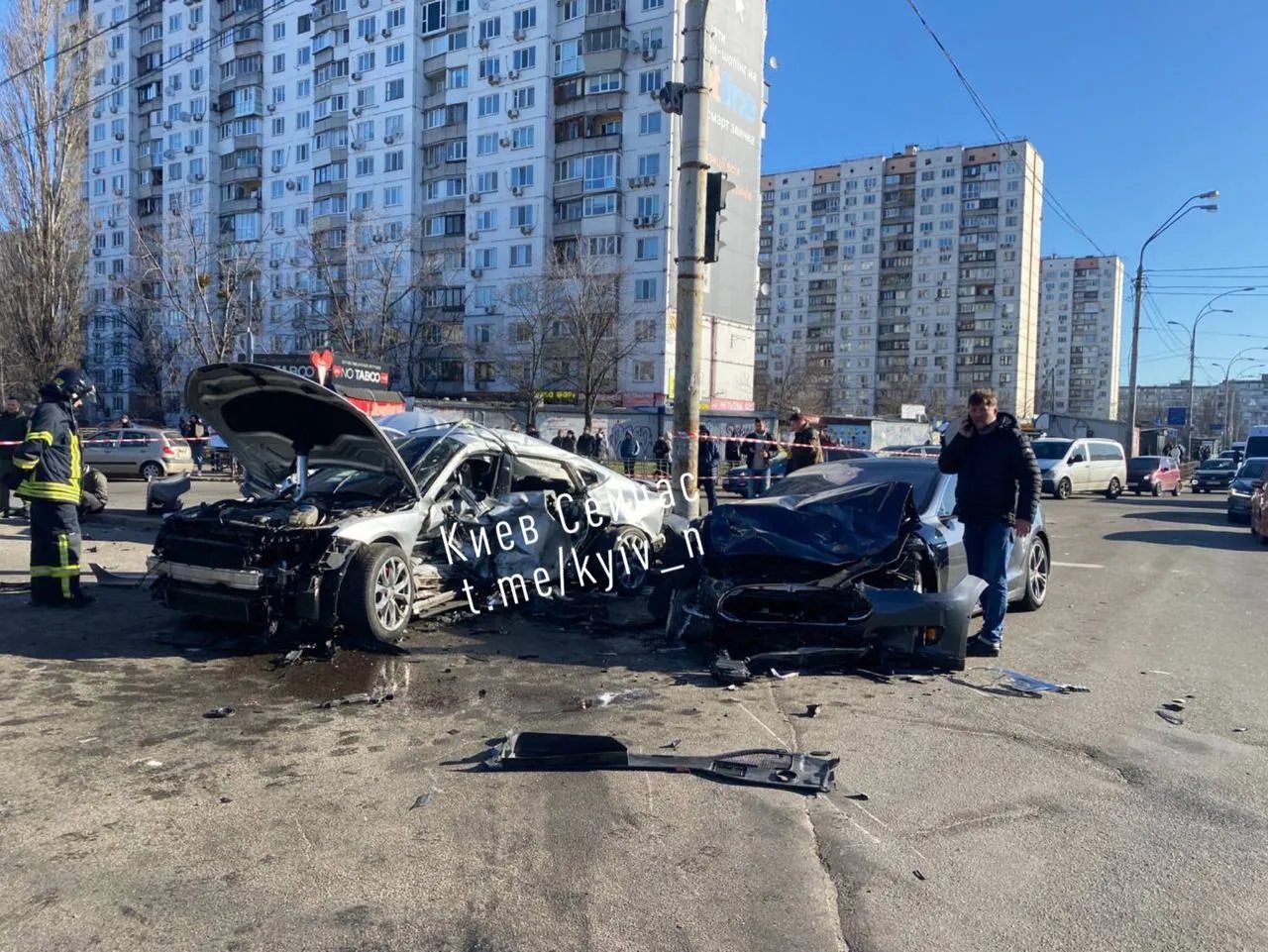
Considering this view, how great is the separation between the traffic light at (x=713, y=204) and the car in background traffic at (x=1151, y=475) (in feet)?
86.1

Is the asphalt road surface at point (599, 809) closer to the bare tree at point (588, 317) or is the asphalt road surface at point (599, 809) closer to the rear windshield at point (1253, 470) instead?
the rear windshield at point (1253, 470)

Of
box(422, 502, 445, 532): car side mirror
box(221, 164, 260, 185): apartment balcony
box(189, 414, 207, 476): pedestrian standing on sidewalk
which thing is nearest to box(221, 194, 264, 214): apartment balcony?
box(221, 164, 260, 185): apartment balcony

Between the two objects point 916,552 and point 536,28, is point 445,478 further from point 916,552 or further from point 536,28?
point 536,28

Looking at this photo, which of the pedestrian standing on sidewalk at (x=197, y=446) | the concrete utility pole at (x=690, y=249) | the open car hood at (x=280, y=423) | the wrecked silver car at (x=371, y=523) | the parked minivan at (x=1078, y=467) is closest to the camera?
the wrecked silver car at (x=371, y=523)

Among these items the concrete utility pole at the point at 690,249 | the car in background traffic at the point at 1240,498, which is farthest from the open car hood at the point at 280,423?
the car in background traffic at the point at 1240,498

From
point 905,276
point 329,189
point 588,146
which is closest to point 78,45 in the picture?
point 588,146

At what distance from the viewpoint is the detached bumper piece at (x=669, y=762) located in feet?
13.1

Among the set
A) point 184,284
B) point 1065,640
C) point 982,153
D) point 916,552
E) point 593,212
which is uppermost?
point 982,153

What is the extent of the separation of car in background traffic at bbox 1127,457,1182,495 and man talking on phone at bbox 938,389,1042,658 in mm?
27537

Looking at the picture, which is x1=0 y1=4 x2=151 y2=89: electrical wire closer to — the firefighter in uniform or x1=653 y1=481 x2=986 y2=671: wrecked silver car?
the firefighter in uniform

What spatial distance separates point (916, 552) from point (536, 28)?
56198 millimetres

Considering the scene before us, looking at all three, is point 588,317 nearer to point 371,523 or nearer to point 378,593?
point 371,523

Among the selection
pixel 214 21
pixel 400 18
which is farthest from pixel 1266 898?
pixel 214 21

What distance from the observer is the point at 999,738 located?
467 cm
